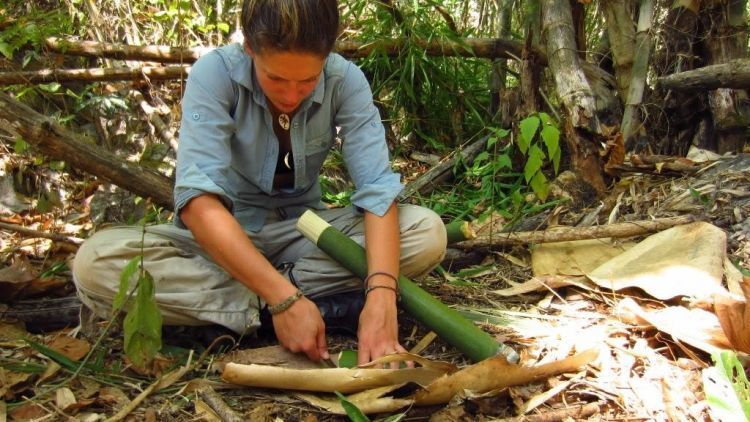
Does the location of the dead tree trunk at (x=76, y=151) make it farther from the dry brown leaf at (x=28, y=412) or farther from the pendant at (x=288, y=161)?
the dry brown leaf at (x=28, y=412)

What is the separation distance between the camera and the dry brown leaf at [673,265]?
1.89m

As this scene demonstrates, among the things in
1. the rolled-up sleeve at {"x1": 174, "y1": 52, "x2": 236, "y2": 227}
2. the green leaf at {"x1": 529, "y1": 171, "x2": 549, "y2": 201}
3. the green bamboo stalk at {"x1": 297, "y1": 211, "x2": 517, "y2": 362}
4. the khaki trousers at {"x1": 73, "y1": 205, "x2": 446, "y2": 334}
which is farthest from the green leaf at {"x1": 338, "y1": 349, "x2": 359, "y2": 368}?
the green leaf at {"x1": 529, "y1": 171, "x2": 549, "y2": 201}

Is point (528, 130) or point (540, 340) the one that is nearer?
point (540, 340)

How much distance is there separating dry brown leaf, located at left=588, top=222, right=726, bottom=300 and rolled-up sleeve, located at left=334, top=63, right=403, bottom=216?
0.79 metres

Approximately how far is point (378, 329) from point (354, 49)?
2.51 meters

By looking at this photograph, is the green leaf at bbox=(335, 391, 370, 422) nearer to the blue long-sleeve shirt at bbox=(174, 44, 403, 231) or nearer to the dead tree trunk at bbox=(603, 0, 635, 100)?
the blue long-sleeve shirt at bbox=(174, 44, 403, 231)

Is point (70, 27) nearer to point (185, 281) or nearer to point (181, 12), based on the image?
point (181, 12)

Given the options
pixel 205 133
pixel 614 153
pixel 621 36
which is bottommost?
pixel 614 153

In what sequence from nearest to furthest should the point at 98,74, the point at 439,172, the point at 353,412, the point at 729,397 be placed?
the point at 729,397
the point at 353,412
the point at 439,172
the point at 98,74

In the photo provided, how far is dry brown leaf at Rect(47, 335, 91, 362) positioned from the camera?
181 cm

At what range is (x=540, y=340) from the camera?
6.11ft

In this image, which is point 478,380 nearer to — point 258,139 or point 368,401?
point 368,401

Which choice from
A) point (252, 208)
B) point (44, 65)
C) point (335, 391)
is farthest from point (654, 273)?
point (44, 65)

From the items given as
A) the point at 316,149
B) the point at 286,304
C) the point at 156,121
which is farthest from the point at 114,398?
the point at 156,121
